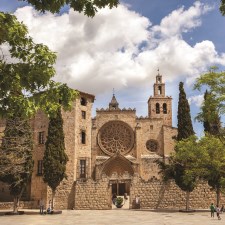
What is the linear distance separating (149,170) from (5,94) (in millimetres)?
37169

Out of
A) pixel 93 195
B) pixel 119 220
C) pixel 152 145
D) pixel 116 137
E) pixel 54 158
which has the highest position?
pixel 116 137

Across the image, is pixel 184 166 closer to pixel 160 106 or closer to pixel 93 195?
pixel 93 195

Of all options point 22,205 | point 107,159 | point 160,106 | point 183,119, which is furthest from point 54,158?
point 160,106

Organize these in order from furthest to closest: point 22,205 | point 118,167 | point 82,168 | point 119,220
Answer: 1. point 118,167
2. point 82,168
3. point 22,205
4. point 119,220

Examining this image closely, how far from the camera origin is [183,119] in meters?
28.8

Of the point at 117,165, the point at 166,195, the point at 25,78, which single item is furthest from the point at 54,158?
the point at 25,78

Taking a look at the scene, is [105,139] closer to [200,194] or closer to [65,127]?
[65,127]

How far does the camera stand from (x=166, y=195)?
96.0ft

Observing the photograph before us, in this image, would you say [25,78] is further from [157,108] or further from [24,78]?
[157,108]

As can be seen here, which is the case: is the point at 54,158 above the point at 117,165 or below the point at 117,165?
below

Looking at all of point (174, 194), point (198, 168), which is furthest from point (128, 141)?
point (198, 168)

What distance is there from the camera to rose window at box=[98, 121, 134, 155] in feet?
148

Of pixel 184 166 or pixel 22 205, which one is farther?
pixel 22 205

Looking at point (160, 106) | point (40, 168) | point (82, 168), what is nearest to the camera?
point (40, 168)
